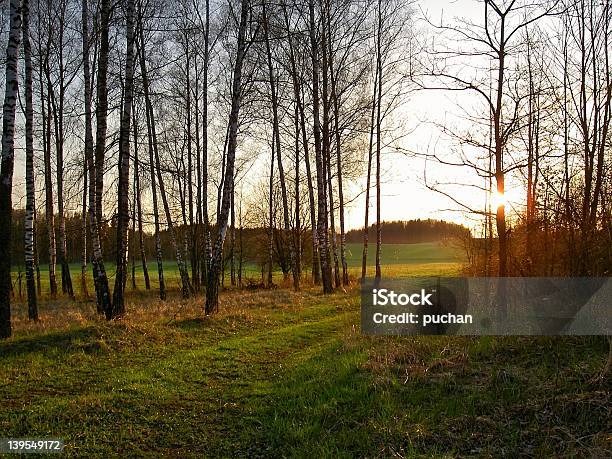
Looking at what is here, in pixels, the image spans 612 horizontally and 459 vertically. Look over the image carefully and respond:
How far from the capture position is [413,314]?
9531 mm

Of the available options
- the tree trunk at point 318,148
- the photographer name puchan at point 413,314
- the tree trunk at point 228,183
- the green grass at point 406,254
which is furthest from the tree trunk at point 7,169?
the green grass at point 406,254

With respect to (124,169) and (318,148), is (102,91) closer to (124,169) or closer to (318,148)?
(124,169)

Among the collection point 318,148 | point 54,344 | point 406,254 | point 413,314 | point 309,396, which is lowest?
point 406,254

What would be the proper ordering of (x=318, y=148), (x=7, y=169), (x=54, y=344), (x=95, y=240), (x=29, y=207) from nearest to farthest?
(x=54, y=344) < (x=7, y=169) < (x=29, y=207) < (x=95, y=240) < (x=318, y=148)

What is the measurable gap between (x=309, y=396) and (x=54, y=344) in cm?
534

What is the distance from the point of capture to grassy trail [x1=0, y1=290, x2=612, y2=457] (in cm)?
443

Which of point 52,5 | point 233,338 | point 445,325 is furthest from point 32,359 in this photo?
point 52,5

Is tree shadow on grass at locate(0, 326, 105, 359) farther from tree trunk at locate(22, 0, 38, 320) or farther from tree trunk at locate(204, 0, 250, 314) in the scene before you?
tree trunk at locate(204, 0, 250, 314)

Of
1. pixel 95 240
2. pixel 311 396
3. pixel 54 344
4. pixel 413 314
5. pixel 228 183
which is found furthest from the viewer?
pixel 228 183

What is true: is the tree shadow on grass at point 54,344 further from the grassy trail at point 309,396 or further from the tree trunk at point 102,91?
the tree trunk at point 102,91

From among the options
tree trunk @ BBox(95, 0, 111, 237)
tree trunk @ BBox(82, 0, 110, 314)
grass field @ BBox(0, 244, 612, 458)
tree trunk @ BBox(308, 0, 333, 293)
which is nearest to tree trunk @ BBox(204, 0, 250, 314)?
tree trunk @ BBox(82, 0, 110, 314)

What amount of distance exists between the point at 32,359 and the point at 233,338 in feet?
12.6

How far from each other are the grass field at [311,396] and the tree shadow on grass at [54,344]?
33mm

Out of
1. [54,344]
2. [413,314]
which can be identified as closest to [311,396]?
[413,314]
